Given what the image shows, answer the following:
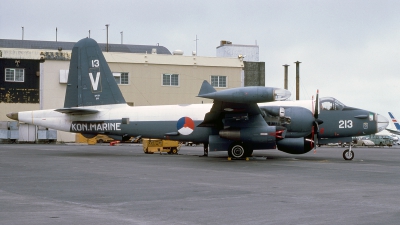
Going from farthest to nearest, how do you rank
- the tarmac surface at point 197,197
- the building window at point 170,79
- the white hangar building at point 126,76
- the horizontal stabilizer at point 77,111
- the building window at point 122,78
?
the building window at point 170,79 → the building window at point 122,78 → the white hangar building at point 126,76 → the horizontal stabilizer at point 77,111 → the tarmac surface at point 197,197

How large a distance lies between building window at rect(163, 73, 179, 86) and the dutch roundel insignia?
37.4 metres

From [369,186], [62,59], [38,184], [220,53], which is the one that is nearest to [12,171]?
[38,184]

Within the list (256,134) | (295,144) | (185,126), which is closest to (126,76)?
(185,126)

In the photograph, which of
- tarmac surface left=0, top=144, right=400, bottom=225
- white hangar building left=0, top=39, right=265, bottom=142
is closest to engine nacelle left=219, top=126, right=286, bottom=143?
tarmac surface left=0, top=144, right=400, bottom=225

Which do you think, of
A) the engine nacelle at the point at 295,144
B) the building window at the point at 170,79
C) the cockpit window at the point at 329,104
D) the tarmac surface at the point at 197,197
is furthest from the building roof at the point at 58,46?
the tarmac surface at the point at 197,197

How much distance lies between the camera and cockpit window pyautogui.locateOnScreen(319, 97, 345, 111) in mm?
27625

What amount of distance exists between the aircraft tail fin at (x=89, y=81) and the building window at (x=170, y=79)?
34303 millimetres

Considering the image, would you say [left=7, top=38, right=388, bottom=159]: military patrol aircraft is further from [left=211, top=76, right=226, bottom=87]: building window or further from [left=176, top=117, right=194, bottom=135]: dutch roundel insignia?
[left=211, top=76, right=226, bottom=87]: building window

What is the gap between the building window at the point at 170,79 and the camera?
65938 mm

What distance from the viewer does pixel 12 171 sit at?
18578 mm

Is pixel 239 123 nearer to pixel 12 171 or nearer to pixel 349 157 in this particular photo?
pixel 349 157

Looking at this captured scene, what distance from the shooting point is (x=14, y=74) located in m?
62.6

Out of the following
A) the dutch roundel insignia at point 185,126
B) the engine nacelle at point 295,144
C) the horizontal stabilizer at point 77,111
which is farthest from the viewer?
the horizontal stabilizer at point 77,111

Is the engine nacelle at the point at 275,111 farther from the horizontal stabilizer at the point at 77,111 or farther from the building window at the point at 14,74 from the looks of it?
the building window at the point at 14,74
